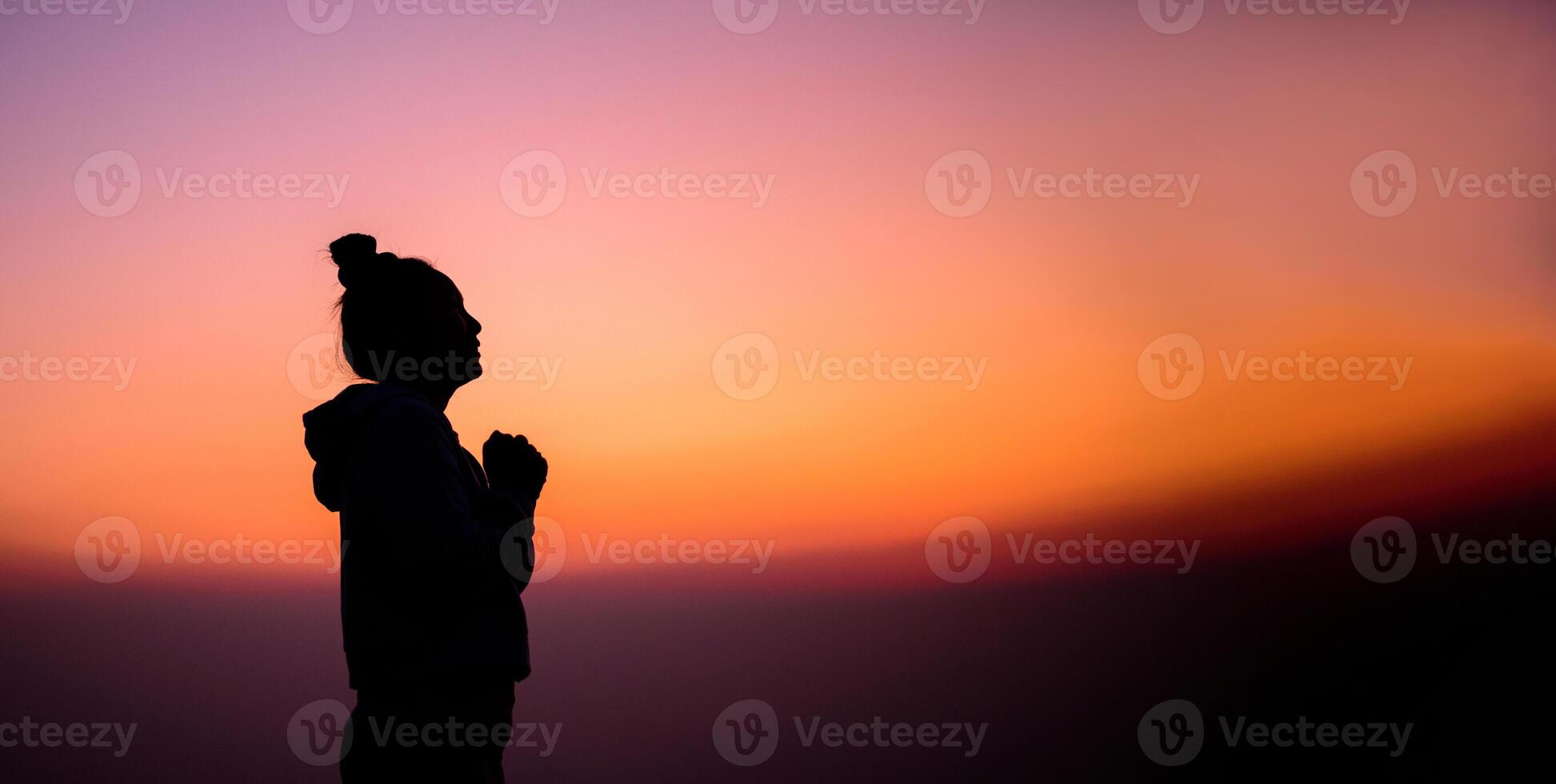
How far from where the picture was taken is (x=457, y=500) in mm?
1609

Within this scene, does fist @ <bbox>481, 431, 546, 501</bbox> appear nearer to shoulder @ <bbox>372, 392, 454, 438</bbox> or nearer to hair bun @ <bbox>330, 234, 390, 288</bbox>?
shoulder @ <bbox>372, 392, 454, 438</bbox>

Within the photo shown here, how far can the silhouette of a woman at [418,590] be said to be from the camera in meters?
1.55

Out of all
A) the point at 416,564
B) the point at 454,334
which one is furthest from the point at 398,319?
the point at 416,564

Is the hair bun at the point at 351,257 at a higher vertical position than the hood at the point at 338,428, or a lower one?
higher

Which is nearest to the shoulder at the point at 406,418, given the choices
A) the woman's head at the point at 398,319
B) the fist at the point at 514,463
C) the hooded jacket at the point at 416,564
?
the hooded jacket at the point at 416,564

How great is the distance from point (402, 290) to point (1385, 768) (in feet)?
101

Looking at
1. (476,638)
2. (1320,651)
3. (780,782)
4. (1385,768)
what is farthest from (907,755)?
(476,638)

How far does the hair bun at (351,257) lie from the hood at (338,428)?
22 centimetres

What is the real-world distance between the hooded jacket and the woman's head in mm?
111

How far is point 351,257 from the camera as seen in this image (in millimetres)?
1811

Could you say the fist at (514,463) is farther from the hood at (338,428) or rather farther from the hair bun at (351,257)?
the hair bun at (351,257)

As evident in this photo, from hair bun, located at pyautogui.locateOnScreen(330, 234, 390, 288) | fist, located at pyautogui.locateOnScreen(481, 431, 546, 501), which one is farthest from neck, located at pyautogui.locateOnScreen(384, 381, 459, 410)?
hair bun, located at pyautogui.locateOnScreen(330, 234, 390, 288)

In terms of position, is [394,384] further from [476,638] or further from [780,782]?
[780,782]

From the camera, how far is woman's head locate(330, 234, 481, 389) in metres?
1.77
